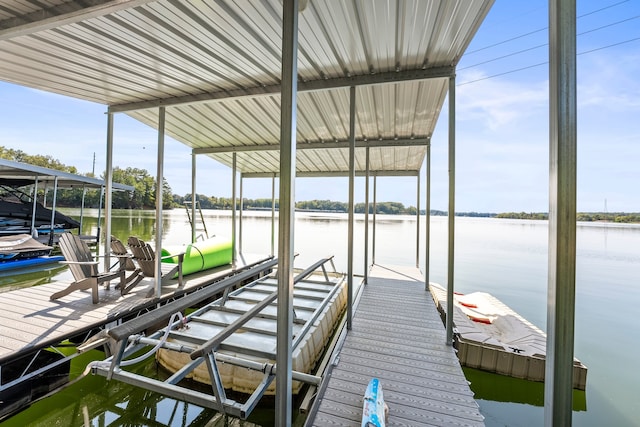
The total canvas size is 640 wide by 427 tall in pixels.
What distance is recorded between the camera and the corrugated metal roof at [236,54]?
2.13 m

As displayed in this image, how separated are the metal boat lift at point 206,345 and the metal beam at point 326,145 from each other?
3088mm

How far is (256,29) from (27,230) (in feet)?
36.8

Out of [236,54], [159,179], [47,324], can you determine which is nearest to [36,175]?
[159,179]

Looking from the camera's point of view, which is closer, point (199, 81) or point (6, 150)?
point (199, 81)

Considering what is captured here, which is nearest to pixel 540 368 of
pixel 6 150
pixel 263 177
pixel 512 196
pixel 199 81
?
pixel 199 81

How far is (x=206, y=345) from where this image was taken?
191 cm

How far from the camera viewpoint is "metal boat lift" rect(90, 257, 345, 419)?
2031 mm

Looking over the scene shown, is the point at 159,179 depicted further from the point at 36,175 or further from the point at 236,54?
the point at 36,175

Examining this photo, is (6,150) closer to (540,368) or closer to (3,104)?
(3,104)

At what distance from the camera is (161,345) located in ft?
8.96

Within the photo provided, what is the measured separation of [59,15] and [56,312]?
330 cm

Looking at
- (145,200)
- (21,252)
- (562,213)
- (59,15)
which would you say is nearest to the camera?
(562,213)

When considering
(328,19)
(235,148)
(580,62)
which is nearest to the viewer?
(580,62)

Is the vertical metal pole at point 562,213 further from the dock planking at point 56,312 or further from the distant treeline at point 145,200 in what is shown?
the distant treeline at point 145,200
